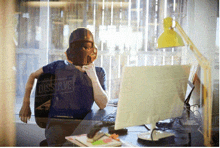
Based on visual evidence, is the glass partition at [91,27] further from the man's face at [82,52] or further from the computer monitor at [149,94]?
the computer monitor at [149,94]

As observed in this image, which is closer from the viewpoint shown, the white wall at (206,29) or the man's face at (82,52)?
the white wall at (206,29)

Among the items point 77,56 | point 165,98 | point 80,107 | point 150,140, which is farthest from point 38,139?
point 165,98

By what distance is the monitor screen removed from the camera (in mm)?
1249

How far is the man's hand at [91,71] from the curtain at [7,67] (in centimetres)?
58

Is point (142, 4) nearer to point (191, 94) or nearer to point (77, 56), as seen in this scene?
point (77, 56)

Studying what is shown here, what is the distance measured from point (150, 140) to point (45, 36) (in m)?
1.14

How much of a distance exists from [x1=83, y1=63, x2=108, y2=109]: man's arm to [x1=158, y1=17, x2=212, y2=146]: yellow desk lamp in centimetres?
58

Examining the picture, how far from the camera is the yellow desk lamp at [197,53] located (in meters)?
1.74

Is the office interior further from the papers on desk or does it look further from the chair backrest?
the papers on desk

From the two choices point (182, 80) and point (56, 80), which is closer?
point (182, 80)

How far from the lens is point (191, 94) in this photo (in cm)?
178

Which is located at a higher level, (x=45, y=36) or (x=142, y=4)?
(x=142, y=4)

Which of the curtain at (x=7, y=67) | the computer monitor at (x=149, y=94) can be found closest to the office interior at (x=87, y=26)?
the curtain at (x=7, y=67)

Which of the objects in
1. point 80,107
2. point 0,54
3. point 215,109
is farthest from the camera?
point 80,107
